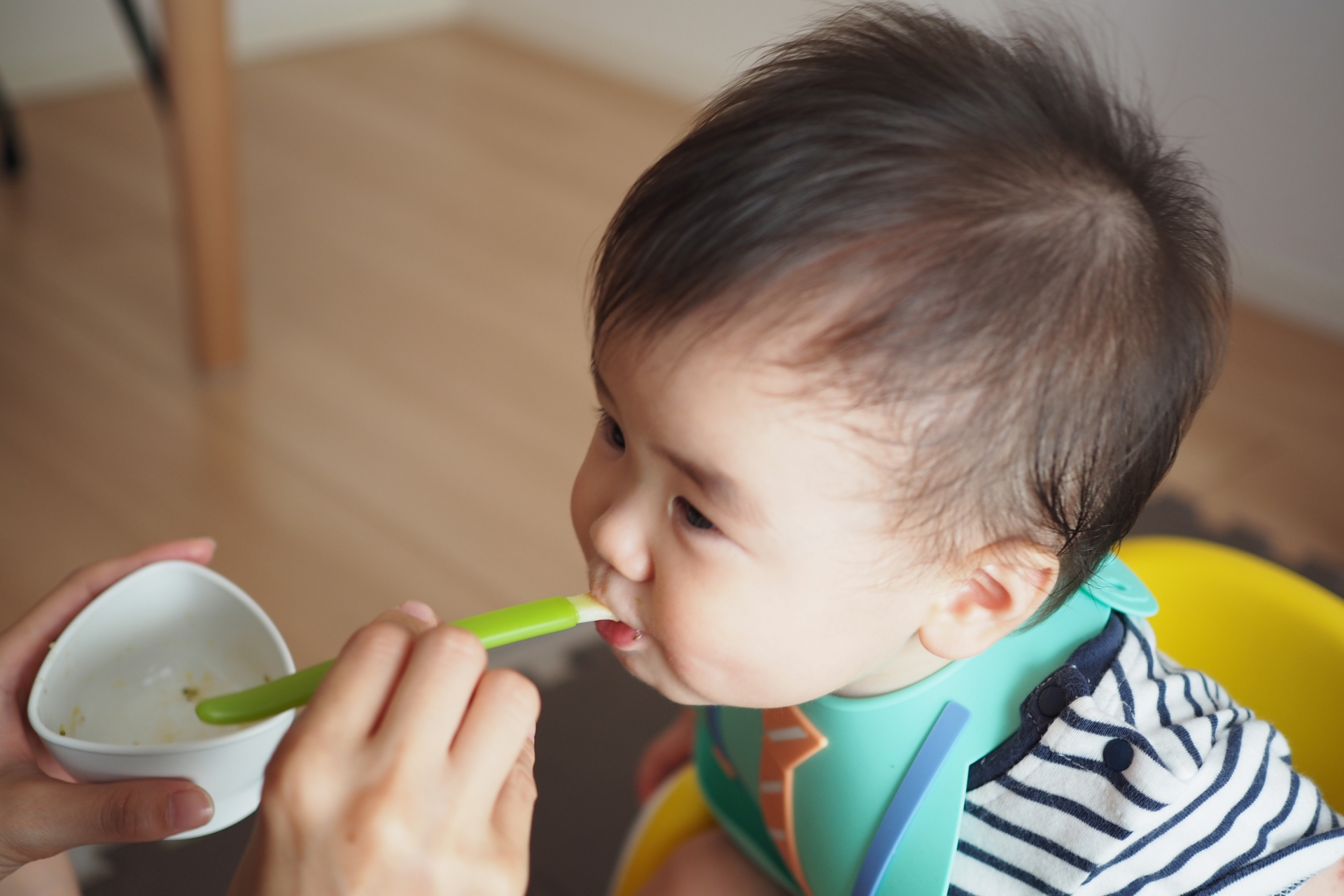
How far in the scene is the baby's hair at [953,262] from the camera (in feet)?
1.69

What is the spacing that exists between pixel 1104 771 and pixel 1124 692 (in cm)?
5

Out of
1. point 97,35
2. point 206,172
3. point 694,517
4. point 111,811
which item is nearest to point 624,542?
point 694,517

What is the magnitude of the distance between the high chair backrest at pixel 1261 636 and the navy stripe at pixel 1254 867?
151 millimetres

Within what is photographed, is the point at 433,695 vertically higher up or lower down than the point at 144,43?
higher up

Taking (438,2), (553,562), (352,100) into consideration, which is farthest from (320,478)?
(438,2)

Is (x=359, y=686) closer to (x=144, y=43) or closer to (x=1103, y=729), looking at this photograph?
(x=1103, y=729)

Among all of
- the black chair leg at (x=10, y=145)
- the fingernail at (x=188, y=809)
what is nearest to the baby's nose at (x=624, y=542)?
the fingernail at (x=188, y=809)

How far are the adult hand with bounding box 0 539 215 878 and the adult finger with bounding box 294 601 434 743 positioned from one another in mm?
129

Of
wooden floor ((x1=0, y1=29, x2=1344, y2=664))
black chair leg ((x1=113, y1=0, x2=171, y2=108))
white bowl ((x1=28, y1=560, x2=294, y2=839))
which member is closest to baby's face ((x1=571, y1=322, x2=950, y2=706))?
white bowl ((x1=28, y1=560, x2=294, y2=839))

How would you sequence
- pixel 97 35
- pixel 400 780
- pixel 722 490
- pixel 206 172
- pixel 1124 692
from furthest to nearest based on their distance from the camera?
pixel 97 35 → pixel 206 172 → pixel 1124 692 → pixel 722 490 → pixel 400 780

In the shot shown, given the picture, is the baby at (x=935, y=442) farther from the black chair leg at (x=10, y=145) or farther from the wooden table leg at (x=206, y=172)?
the black chair leg at (x=10, y=145)

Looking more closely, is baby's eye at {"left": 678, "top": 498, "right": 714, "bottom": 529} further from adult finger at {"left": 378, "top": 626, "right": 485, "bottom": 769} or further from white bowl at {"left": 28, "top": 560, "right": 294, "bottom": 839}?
white bowl at {"left": 28, "top": 560, "right": 294, "bottom": 839}

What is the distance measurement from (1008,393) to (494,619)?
0.27 m

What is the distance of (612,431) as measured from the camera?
24.0 inches
